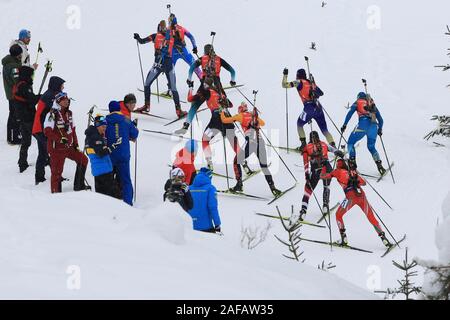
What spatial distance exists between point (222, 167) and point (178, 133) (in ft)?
4.66

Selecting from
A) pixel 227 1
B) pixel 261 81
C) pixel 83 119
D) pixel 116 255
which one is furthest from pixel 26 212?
pixel 227 1

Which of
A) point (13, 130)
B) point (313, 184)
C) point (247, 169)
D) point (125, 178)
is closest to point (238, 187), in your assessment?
point (247, 169)

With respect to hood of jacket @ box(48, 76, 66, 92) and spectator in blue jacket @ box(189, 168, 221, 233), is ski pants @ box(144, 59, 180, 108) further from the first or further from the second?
spectator in blue jacket @ box(189, 168, 221, 233)

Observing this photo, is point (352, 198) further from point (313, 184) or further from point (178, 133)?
point (178, 133)

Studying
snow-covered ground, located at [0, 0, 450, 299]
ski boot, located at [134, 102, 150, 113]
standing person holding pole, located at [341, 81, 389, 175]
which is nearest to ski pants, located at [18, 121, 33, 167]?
snow-covered ground, located at [0, 0, 450, 299]

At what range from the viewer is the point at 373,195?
1278cm

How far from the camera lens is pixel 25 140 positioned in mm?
12539

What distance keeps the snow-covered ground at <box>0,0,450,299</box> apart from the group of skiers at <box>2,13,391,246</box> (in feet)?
1.80

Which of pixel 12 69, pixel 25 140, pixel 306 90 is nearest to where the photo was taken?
pixel 25 140

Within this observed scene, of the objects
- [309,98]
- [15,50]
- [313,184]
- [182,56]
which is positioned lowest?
[313,184]

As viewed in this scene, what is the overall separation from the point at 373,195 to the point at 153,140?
4523 mm

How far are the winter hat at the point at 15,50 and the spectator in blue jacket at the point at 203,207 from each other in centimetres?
551

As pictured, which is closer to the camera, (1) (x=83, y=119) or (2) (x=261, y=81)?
(1) (x=83, y=119)
